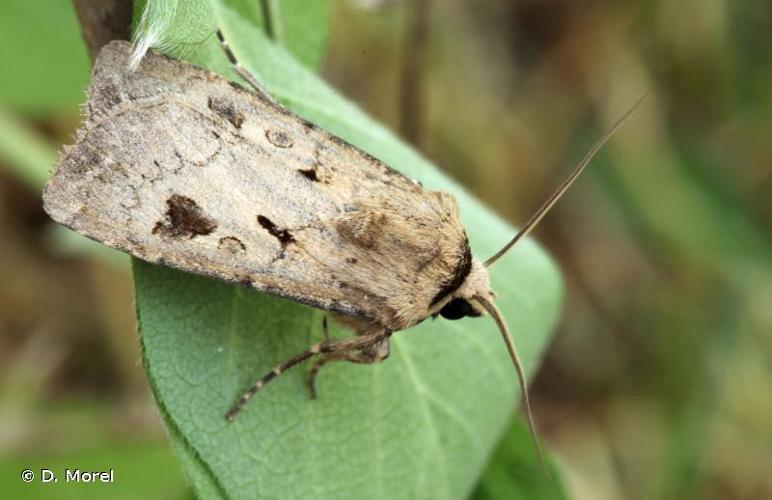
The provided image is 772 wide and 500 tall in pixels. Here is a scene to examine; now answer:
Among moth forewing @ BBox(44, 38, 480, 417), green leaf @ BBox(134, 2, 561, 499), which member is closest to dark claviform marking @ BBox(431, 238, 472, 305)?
moth forewing @ BBox(44, 38, 480, 417)

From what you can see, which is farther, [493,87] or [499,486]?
[493,87]

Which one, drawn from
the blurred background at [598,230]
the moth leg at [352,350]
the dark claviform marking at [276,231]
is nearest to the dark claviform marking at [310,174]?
the dark claviform marking at [276,231]

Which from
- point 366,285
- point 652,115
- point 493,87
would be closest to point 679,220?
point 652,115

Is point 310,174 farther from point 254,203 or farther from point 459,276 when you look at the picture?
point 459,276

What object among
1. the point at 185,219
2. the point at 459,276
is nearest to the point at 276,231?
the point at 185,219

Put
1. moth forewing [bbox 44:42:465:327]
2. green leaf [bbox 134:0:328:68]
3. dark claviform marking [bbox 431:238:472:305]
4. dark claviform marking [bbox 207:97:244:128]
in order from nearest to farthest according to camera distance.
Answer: green leaf [bbox 134:0:328:68], moth forewing [bbox 44:42:465:327], dark claviform marking [bbox 207:97:244:128], dark claviform marking [bbox 431:238:472:305]

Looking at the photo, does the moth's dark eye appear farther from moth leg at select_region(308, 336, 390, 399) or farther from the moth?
moth leg at select_region(308, 336, 390, 399)

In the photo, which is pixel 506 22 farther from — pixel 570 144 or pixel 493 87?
pixel 570 144
